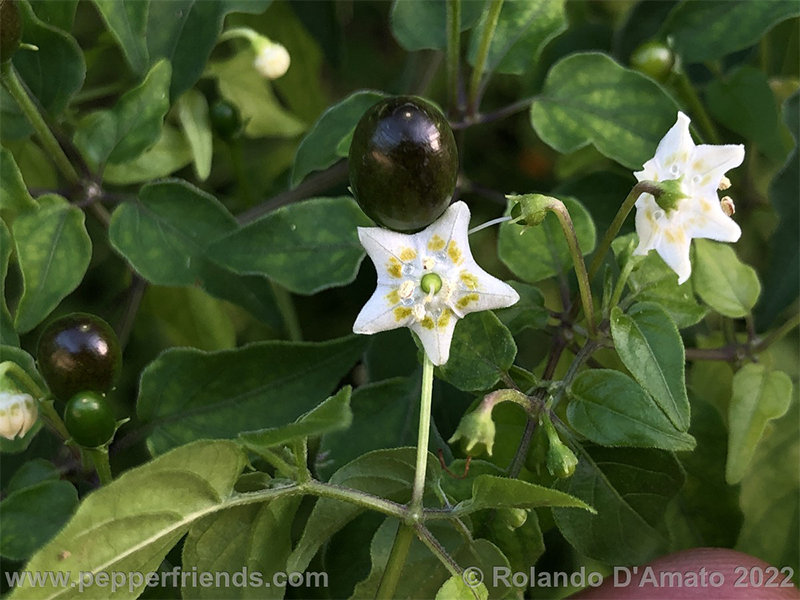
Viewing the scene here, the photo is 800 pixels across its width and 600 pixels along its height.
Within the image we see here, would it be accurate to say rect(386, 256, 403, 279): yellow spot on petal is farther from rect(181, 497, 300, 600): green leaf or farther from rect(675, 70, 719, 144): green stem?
rect(675, 70, 719, 144): green stem

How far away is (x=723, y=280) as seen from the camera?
571mm

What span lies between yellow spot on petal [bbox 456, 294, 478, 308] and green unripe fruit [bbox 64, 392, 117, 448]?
0.66 ft

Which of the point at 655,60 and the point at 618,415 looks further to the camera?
the point at 655,60

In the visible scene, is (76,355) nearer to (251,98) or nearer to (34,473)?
(34,473)

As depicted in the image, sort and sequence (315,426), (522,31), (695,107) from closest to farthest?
(315,426), (522,31), (695,107)

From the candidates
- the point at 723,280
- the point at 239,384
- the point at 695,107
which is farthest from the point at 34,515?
the point at 695,107

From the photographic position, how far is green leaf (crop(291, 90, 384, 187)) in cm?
58

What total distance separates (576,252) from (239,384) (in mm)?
237

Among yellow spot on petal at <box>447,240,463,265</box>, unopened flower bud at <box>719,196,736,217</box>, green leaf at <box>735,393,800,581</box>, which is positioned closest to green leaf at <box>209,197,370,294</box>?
yellow spot on petal at <box>447,240,463,265</box>

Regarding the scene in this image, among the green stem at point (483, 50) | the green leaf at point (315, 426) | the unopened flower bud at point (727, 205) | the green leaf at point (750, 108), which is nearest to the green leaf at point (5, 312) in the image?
the green leaf at point (315, 426)

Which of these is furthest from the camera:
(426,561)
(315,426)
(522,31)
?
(522,31)

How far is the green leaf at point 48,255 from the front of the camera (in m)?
0.54

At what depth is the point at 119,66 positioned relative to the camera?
823mm

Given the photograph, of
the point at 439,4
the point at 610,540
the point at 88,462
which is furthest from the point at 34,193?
the point at 610,540
